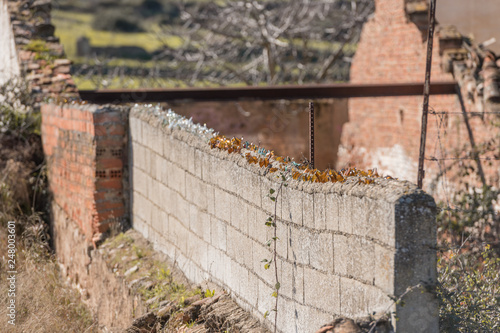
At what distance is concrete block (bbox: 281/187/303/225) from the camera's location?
3811mm

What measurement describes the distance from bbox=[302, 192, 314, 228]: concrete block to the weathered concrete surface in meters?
7.36

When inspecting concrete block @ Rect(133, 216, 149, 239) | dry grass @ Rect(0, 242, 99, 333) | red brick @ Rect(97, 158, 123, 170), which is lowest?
dry grass @ Rect(0, 242, 99, 333)

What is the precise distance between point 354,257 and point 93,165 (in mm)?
4175

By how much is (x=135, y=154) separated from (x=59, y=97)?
6.57 feet

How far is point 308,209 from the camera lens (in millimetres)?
3738

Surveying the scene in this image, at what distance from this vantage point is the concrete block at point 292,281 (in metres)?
3.83

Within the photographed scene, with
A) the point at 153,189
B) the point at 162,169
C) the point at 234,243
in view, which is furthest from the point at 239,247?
the point at 153,189

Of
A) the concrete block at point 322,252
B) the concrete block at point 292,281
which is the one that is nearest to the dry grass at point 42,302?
the concrete block at point 292,281

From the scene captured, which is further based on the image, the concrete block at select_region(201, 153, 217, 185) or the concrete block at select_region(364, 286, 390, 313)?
the concrete block at select_region(201, 153, 217, 185)

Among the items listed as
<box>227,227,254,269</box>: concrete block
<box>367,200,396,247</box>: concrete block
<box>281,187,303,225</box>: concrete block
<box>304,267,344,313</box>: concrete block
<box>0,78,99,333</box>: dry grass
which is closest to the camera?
<box>367,200,396,247</box>: concrete block


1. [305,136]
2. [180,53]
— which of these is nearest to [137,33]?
[180,53]

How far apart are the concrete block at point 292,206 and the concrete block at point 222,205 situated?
0.83 m

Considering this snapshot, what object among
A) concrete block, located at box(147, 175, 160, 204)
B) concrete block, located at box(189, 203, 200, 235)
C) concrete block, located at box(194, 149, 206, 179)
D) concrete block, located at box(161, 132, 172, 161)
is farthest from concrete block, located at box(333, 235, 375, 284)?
concrete block, located at box(147, 175, 160, 204)

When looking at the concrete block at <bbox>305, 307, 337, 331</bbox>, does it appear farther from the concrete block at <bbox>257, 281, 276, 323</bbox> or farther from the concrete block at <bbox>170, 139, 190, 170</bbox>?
the concrete block at <bbox>170, 139, 190, 170</bbox>
